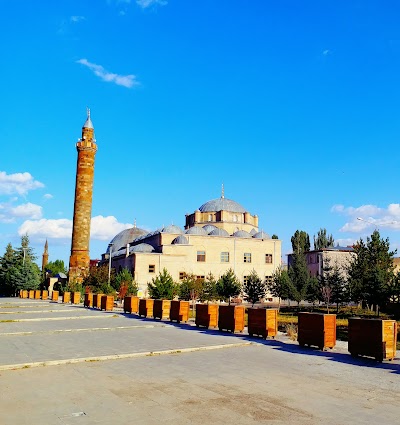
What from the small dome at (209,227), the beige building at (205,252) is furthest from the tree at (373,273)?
the small dome at (209,227)

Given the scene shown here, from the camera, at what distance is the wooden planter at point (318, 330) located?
12.7 metres

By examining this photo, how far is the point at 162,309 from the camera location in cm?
2169

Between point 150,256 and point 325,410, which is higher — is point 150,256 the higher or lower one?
the higher one

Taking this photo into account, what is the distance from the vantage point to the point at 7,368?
960 cm

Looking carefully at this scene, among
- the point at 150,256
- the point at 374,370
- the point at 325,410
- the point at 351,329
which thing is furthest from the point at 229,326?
the point at 150,256

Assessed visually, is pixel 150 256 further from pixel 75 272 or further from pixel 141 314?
pixel 141 314

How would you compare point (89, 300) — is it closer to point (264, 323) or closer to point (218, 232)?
point (264, 323)

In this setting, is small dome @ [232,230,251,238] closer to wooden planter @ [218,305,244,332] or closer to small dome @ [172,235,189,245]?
small dome @ [172,235,189,245]

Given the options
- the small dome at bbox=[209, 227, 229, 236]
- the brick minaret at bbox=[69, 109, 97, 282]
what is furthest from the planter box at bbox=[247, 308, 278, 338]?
the small dome at bbox=[209, 227, 229, 236]

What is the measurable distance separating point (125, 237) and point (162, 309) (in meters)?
50.3

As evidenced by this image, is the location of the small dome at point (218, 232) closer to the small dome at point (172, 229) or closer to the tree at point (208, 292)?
the small dome at point (172, 229)

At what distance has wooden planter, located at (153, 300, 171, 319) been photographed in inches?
854

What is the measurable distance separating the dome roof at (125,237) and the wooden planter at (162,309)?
4748 cm

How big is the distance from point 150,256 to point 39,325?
3209 cm
